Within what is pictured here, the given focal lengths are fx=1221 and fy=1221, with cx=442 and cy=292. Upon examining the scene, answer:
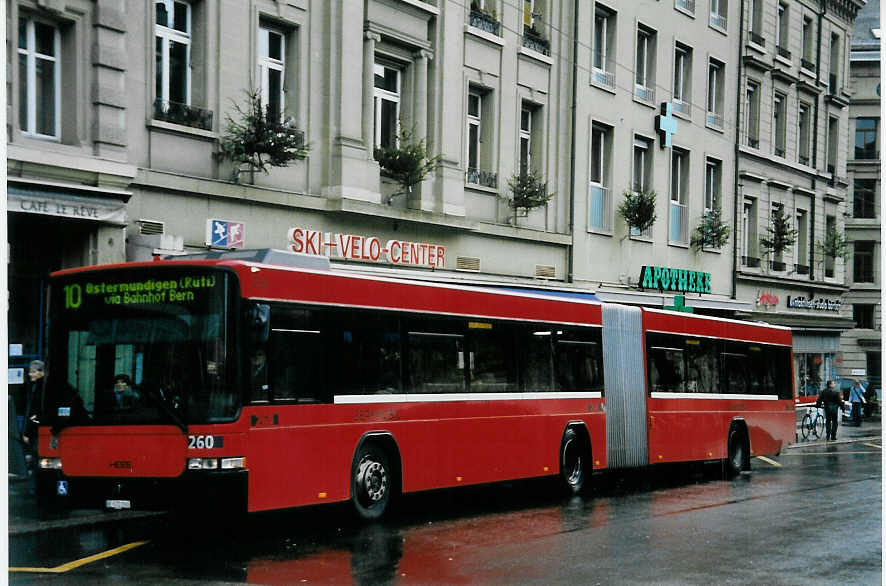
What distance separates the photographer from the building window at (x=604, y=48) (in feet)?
102

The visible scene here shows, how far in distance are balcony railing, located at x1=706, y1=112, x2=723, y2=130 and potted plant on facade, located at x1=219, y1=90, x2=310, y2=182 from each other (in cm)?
1979

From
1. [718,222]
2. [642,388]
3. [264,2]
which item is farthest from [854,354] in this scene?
[264,2]

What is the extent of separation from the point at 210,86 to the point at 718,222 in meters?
20.7

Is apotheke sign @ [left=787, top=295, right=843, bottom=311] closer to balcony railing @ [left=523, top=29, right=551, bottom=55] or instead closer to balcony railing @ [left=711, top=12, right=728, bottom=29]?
balcony railing @ [left=711, top=12, right=728, bottom=29]

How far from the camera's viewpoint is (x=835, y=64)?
43.7 m

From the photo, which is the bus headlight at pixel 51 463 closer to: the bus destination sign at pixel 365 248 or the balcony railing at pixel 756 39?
the bus destination sign at pixel 365 248

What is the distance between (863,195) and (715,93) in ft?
35.8

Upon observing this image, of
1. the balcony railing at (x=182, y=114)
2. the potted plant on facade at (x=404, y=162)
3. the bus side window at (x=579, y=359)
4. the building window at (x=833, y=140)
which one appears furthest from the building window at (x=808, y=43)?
the balcony railing at (x=182, y=114)

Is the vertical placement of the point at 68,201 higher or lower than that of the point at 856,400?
higher

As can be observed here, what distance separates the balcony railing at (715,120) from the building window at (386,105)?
1551cm

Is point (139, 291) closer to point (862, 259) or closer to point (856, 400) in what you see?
point (856, 400)

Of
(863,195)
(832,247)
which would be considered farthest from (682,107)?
(863,195)

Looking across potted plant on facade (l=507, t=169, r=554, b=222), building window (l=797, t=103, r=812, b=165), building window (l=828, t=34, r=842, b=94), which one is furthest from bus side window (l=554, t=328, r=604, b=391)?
building window (l=828, t=34, r=842, b=94)

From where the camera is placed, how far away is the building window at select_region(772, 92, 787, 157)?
40.5 m
